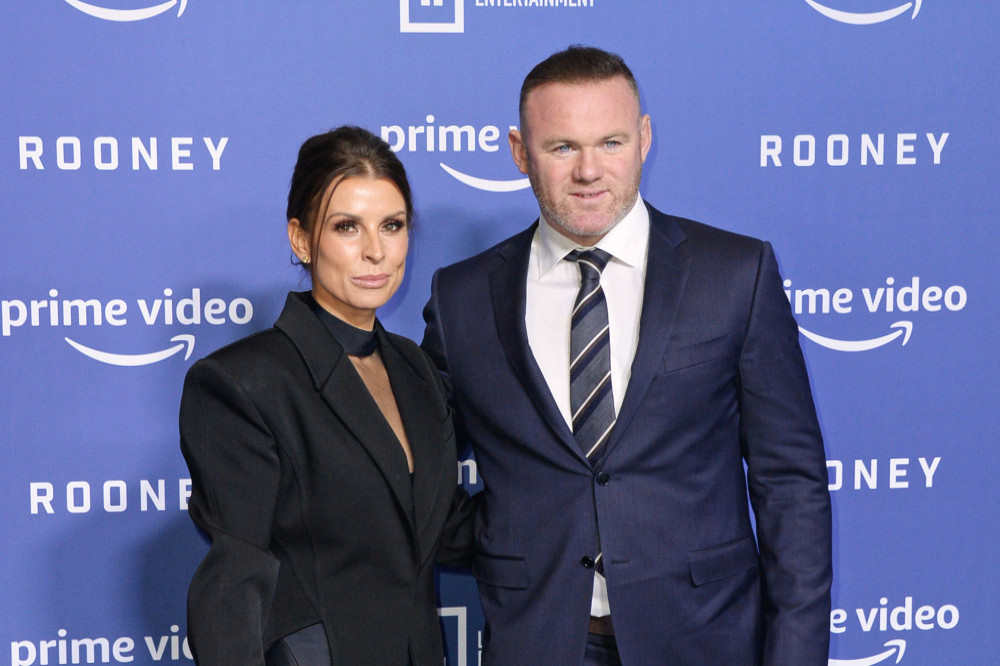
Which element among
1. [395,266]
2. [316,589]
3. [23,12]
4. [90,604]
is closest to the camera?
[316,589]

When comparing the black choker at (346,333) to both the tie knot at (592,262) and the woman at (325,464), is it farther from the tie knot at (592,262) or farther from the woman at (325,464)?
the tie knot at (592,262)

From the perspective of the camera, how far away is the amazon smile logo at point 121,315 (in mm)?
2404

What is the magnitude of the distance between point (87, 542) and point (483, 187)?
1225mm

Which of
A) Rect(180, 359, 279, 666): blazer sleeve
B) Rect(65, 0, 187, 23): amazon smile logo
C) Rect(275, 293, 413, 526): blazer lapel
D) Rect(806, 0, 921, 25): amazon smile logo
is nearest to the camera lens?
Rect(180, 359, 279, 666): blazer sleeve

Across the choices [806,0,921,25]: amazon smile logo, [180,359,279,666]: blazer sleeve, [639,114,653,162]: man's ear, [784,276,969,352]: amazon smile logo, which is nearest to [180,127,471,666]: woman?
Answer: [180,359,279,666]: blazer sleeve

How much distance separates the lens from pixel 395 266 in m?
1.85

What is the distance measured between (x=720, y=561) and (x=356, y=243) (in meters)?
0.84

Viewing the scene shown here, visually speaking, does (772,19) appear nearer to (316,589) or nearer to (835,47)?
(835,47)

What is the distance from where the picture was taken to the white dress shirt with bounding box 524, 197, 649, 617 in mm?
1917

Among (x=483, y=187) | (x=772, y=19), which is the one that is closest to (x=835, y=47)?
(x=772, y=19)

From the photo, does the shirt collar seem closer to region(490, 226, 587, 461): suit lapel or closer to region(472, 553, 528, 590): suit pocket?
region(490, 226, 587, 461): suit lapel

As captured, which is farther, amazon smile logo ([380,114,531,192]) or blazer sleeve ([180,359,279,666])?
amazon smile logo ([380,114,531,192])

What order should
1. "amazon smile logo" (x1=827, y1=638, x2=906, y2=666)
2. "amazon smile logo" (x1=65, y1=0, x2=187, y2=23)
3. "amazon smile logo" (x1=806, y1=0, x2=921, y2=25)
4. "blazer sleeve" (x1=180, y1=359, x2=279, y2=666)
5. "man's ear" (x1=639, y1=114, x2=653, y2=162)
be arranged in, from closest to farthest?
1. "blazer sleeve" (x1=180, y1=359, x2=279, y2=666)
2. "man's ear" (x1=639, y1=114, x2=653, y2=162)
3. "amazon smile logo" (x1=65, y1=0, x2=187, y2=23)
4. "amazon smile logo" (x1=806, y1=0, x2=921, y2=25)
5. "amazon smile logo" (x1=827, y1=638, x2=906, y2=666)

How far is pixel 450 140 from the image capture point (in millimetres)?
2477
